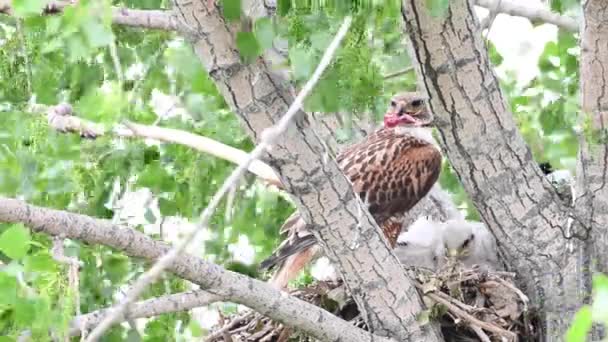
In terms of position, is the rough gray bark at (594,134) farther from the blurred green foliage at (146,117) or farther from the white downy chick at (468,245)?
the white downy chick at (468,245)

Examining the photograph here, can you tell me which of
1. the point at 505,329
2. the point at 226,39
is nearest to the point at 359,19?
the point at 226,39

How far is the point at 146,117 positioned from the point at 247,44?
1.45 metres

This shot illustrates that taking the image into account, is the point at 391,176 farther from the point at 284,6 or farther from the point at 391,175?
the point at 284,6

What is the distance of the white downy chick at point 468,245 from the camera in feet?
12.5

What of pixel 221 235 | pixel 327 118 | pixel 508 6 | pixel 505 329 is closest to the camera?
pixel 505 329

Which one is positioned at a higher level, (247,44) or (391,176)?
(391,176)

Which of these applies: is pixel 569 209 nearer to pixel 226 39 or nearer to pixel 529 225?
pixel 529 225

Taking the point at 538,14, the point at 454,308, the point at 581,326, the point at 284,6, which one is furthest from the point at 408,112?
the point at 581,326

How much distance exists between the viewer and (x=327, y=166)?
8.46 ft

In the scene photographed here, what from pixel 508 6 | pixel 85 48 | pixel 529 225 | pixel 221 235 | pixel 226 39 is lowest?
pixel 85 48

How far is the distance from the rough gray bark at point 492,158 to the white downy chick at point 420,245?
66 cm

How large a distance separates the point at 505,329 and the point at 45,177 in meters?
1.25

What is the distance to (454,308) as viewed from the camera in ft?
11.0

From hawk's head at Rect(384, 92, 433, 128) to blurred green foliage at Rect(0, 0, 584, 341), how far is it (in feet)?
0.16
